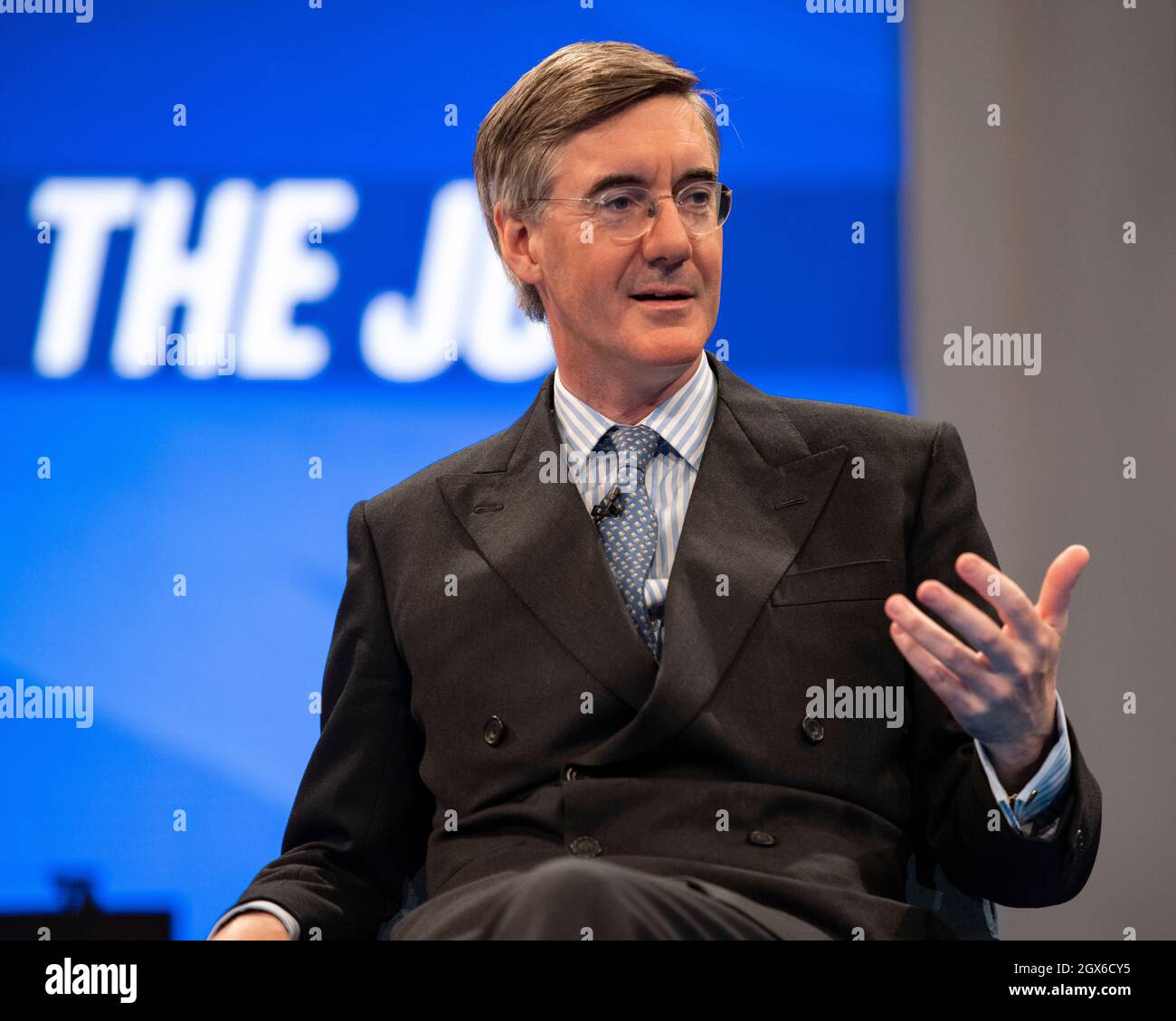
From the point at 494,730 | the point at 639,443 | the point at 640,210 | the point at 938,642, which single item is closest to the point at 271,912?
the point at 494,730

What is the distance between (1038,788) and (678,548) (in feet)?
2.01

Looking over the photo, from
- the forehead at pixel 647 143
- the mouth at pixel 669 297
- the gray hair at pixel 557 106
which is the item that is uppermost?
the gray hair at pixel 557 106

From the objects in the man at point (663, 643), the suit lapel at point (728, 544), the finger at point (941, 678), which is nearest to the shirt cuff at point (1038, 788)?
the man at point (663, 643)

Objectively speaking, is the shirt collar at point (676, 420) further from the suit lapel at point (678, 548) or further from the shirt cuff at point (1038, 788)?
the shirt cuff at point (1038, 788)

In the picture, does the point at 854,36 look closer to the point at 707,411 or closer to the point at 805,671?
the point at 707,411

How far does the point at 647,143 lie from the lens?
2213 millimetres

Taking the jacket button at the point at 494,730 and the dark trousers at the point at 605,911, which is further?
the jacket button at the point at 494,730

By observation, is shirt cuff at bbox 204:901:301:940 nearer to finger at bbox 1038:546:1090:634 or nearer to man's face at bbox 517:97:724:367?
man's face at bbox 517:97:724:367

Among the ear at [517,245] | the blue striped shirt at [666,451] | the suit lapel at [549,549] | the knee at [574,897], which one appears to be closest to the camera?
the knee at [574,897]

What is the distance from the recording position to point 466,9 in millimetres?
3318

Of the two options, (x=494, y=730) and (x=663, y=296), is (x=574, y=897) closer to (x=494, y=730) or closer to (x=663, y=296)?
(x=494, y=730)

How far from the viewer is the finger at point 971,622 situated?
1.56 m

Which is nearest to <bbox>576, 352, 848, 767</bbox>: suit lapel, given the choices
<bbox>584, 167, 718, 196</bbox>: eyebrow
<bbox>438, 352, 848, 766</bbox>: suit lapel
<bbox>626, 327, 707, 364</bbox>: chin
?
<bbox>438, 352, 848, 766</bbox>: suit lapel

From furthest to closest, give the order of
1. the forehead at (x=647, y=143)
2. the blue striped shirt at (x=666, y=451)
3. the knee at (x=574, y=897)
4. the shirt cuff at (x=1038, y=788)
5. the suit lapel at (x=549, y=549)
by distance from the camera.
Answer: the forehead at (x=647, y=143) < the blue striped shirt at (x=666, y=451) < the suit lapel at (x=549, y=549) < the shirt cuff at (x=1038, y=788) < the knee at (x=574, y=897)
